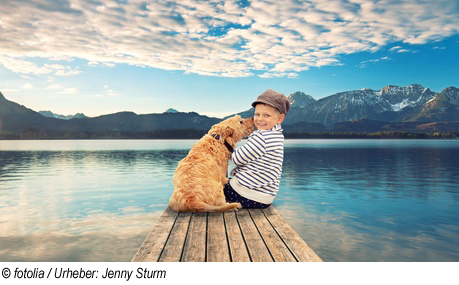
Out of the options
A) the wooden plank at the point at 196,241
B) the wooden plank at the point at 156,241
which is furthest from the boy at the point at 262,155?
the wooden plank at the point at 156,241

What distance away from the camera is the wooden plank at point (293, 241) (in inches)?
163

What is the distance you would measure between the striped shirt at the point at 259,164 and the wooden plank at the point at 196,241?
1025 millimetres

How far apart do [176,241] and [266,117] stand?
8.89 ft

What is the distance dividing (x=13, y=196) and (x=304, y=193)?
15.7 m

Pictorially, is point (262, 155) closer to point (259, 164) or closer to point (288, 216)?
point (259, 164)

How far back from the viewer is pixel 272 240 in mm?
4762

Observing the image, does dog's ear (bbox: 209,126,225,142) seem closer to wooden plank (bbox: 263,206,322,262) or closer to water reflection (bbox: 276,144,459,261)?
wooden plank (bbox: 263,206,322,262)

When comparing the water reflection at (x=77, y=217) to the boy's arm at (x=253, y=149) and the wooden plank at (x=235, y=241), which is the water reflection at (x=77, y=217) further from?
the boy's arm at (x=253, y=149)

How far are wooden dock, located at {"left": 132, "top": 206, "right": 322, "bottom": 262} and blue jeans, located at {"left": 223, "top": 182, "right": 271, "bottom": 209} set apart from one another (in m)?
0.40

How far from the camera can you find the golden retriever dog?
6.00 meters

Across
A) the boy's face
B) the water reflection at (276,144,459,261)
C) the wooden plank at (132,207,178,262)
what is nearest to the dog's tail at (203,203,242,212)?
the wooden plank at (132,207,178,262)

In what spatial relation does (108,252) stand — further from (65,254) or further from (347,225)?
(347,225)

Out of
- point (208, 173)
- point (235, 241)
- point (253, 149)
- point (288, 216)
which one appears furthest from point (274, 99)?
point (288, 216)

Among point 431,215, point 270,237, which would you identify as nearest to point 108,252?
point 270,237
